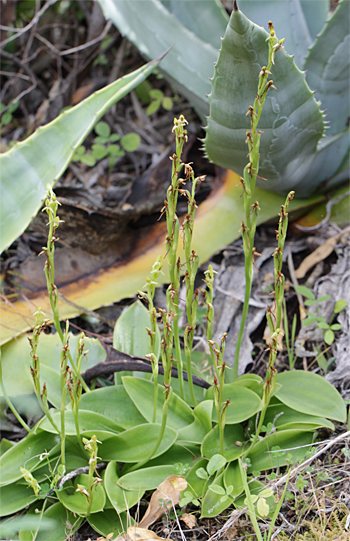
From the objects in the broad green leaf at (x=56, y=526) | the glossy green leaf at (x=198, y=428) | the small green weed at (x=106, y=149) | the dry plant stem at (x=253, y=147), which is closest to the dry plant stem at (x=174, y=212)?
the dry plant stem at (x=253, y=147)

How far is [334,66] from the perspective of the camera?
1.28 meters

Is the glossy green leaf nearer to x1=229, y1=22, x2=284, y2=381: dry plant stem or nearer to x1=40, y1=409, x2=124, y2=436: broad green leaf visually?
x1=40, y1=409, x2=124, y2=436: broad green leaf

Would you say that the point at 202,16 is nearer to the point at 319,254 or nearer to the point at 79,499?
the point at 319,254

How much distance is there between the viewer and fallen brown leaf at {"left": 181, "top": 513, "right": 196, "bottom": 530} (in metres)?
0.79

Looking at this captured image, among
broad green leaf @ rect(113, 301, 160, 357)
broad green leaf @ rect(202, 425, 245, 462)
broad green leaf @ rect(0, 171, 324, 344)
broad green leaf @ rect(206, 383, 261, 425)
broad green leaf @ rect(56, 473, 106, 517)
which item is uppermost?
broad green leaf @ rect(0, 171, 324, 344)

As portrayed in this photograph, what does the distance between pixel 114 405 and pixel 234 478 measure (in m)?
0.31

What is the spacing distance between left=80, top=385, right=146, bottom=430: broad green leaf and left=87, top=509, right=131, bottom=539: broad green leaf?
0.18 meters

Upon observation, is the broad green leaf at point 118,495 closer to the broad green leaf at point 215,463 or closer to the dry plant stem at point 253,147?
the broad green leaf at point 215,463

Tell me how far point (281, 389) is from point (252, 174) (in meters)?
0.49

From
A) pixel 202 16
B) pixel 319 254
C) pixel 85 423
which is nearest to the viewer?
pixel 85 423

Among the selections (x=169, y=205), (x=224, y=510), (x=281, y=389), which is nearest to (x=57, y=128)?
(x=169, y=205)

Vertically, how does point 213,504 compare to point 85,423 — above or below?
below

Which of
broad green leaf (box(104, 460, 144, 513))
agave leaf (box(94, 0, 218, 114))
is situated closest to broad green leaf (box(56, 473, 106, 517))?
broad green leaf (box(104, 460, 144, 513))

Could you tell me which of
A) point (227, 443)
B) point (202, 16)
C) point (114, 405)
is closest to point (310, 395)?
point (227, 443)
